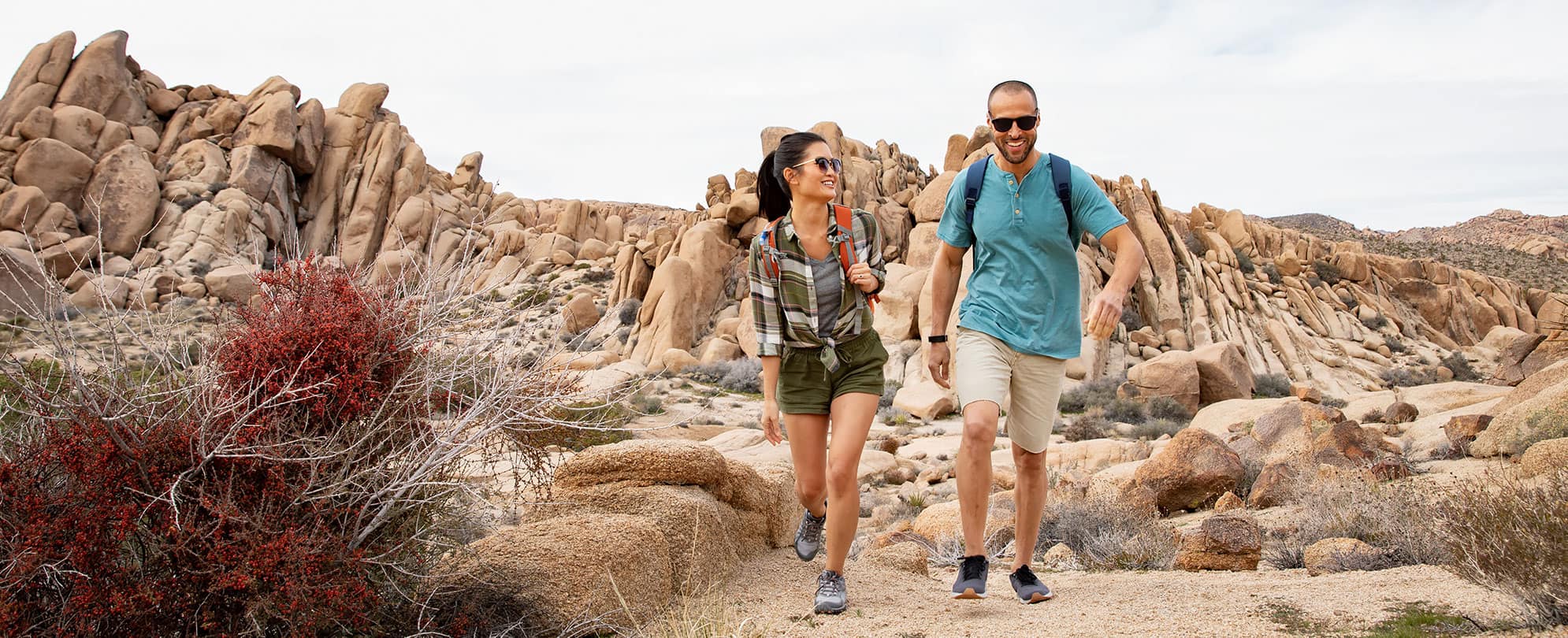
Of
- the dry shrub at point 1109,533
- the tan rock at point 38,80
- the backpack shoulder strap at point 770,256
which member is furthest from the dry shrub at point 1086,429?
the tan rock at point 38,80

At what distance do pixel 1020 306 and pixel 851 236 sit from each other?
33.6 inches

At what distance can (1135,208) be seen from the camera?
3253 centimetres

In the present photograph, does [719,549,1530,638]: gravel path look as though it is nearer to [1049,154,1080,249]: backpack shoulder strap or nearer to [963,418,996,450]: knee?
[963,418,996,450]: knee

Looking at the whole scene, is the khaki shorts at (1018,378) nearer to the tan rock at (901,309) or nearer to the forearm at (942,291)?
the forearm at (942,291)

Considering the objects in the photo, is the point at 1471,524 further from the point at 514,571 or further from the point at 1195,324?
the point at 1195,324

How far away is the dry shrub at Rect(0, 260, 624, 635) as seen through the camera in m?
3.11

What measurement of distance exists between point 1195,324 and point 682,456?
89.0ft

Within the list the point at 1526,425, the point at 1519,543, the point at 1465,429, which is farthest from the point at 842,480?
the point at 1465,429

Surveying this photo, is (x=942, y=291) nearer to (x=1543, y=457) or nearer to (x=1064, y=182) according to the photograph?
(x=1064, y=182)

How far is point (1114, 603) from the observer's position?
4.44 meters

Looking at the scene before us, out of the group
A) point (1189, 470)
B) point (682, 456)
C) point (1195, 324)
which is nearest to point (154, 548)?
point (682, 456)

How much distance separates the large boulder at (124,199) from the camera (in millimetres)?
37625

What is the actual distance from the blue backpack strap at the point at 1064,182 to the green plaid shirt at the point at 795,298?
2.80 ft

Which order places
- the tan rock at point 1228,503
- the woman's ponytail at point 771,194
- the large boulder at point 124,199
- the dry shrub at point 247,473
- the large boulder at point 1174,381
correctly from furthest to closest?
the large boulder at point 124,199 < the large boulder at point 1174,381 < the tan rock at point 1228,503 < the woman's ponytail at point 771,194 < the dry shrub at point 247,473
